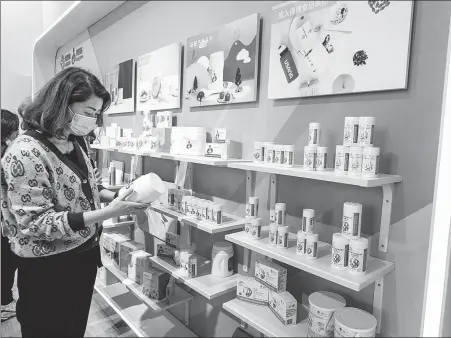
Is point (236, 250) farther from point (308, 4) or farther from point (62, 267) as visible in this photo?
point (308, 4)

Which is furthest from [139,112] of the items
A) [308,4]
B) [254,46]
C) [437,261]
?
[437,261]

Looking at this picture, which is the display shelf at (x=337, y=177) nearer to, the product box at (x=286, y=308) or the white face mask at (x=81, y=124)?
the product box at (x=286, y=308)

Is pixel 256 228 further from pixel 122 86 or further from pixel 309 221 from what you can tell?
pixel 122 86

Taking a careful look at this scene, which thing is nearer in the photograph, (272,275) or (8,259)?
(8,259)

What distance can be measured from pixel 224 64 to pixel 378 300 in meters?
1.39

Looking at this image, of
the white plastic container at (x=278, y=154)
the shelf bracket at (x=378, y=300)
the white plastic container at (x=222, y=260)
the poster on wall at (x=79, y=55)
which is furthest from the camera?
the white plastic container at (x=222, y=260)

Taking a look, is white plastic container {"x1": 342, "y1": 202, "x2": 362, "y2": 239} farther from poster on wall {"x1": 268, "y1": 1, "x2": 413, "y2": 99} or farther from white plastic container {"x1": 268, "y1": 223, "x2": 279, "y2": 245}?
poster on wall {"x1": 268, "y1": 1, "x2": 413, "y2": 99}

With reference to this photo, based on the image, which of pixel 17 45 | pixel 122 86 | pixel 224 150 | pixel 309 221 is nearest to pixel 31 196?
pixel 17 45

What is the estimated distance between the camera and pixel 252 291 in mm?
1535

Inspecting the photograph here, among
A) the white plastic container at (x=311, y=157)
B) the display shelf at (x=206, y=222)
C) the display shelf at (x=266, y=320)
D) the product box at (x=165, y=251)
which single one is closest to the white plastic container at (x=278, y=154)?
the white plastic container at (x=311, y=157)

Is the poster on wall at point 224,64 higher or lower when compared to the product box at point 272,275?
higher

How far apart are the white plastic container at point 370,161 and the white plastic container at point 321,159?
17 cm

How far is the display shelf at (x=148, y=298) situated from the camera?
200 cm

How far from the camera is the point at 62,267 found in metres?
1.24
